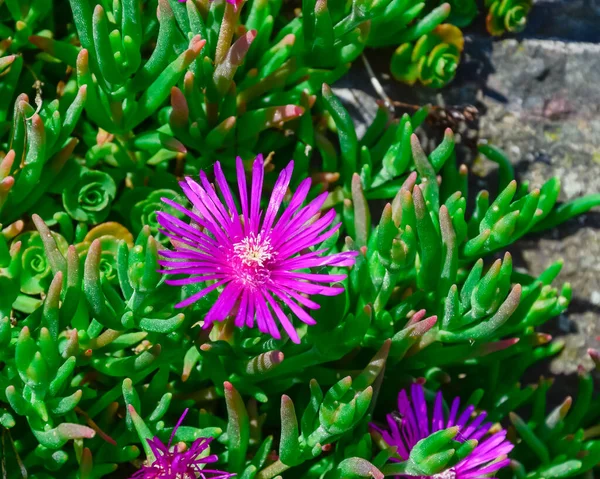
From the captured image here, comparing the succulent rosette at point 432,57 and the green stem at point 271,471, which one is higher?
the succulent rosette at point 432,57

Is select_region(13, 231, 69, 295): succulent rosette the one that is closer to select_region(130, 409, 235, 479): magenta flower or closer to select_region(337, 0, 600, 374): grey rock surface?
select_region(130, 409, 235, 479): magenta flower

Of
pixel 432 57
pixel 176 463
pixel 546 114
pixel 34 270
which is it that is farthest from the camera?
pixel 546 114

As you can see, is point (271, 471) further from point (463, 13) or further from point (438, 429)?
point (463, 13)

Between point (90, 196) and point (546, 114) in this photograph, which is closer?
point (90, 196)

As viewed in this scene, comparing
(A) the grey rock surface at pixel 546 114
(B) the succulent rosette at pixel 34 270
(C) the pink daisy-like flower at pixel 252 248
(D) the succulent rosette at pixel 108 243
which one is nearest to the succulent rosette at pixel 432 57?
(A) the grey rock surface at pixel 546 114

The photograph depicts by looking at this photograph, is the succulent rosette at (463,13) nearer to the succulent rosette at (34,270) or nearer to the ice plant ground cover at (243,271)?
the ice plant ground cover at (243,271)

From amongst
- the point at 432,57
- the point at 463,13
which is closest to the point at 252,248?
the point at 432,57
